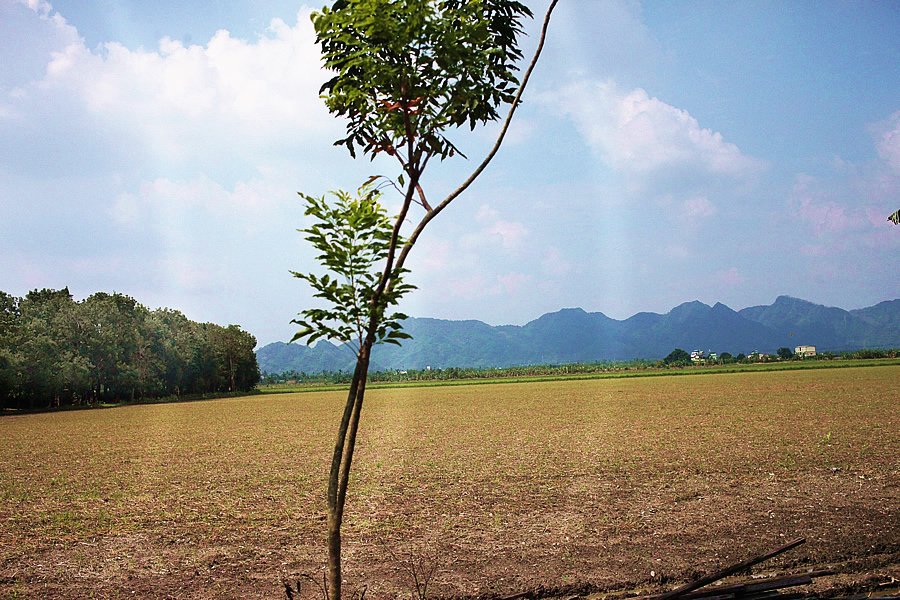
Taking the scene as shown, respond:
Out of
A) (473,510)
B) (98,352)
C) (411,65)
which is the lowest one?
(473,510)

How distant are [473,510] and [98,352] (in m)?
62.0

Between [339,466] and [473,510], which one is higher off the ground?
[339,466]

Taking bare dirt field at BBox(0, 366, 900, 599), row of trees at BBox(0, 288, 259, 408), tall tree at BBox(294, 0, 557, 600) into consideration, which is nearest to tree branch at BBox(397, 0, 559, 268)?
tall tree at BBox(294, 0, 557, 600)

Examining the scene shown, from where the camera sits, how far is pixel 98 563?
7.60 meters

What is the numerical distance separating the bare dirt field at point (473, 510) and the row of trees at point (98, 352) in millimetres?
38486

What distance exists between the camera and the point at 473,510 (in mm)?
9641

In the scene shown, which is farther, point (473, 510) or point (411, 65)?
point (473, 510)

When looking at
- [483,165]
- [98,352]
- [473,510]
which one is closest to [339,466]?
[483,165]

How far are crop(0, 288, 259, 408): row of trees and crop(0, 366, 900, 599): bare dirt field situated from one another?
3849 centimetres

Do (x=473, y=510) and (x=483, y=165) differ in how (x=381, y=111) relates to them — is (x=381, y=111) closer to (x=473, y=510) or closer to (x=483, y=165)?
(x=483, y=165)

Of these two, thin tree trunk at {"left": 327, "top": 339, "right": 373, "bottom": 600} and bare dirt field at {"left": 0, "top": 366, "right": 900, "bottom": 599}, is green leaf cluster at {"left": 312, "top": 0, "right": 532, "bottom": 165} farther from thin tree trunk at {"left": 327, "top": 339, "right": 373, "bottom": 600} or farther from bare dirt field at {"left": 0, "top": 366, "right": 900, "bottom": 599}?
bare dirt field at {"left": 0, "top": 366, "right": 900, "bottom": 599}

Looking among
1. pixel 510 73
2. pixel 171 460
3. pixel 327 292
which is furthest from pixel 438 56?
pixel 171 460

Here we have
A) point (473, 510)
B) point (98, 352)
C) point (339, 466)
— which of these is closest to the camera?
point (339, 466)

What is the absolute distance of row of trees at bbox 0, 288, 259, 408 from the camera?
177 ft
